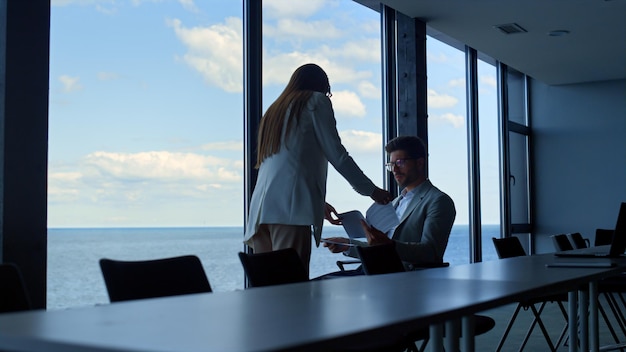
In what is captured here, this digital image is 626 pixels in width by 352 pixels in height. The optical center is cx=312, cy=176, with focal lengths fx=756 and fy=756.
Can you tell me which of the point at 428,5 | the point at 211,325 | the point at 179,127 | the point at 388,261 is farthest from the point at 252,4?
the point at 211,325

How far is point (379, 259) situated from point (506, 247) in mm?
1948

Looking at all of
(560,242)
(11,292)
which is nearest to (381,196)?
(11,292)

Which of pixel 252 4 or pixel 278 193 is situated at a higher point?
pixel 252 4

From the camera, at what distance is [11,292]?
1.82 m

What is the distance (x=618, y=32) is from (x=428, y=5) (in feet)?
7.61

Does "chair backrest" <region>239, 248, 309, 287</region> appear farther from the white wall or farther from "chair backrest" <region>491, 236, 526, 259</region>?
the white wall

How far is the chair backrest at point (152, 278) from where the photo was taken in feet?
6.88

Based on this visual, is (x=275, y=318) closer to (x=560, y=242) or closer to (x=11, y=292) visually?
(x=11, y=292)

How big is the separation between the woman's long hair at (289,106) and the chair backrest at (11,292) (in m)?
1.80

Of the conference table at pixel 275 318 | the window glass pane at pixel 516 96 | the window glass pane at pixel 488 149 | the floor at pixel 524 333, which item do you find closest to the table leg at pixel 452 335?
the conference table at pixel 275 318

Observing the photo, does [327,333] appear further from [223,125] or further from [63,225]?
[223,125]

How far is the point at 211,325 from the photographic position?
52.4 inches

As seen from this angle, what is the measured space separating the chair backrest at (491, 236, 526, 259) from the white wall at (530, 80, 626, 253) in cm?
569

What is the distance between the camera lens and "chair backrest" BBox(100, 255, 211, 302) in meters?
2.10
